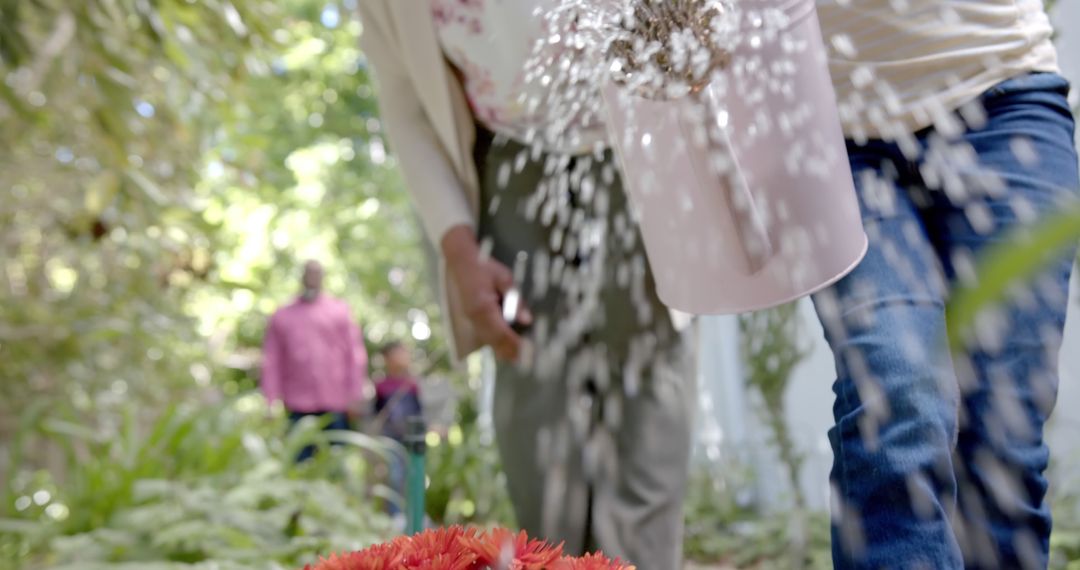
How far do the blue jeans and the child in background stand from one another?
5665 millimetres

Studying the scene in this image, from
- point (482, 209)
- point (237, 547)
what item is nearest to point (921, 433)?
point (482, 209)

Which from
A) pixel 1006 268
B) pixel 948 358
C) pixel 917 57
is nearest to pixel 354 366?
pixel 917 57

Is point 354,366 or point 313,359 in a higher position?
point 313,359

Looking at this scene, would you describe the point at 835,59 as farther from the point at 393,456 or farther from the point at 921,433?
the point at 393,456

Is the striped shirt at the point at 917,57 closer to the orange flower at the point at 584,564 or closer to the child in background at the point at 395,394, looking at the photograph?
the orange flower at the point at 584,564

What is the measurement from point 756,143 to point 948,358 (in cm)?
30

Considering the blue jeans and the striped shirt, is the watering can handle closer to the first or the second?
the blue jeans

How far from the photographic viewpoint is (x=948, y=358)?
3.70ft

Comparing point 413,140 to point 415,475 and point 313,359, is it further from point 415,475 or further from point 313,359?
point 313,359

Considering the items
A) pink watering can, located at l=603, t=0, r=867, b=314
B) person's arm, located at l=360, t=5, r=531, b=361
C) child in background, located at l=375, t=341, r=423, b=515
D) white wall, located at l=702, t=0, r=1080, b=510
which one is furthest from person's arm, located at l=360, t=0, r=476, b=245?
child in background, located at l=375, t=341, r=423, b=515

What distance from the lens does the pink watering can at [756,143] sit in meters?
1.20

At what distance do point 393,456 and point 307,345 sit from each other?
1.68 metres

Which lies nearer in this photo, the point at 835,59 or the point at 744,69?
the point at 744,69

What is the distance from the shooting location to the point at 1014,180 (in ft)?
4.18
